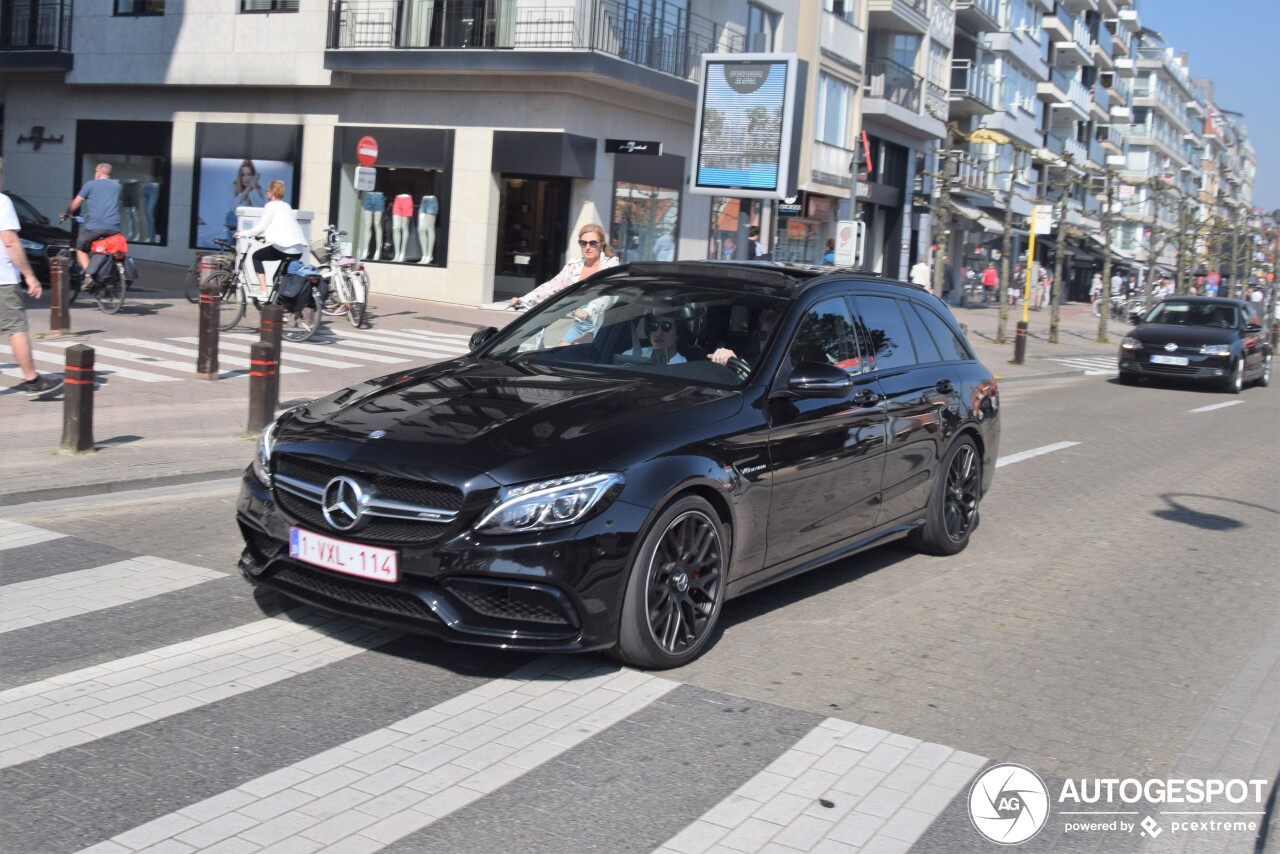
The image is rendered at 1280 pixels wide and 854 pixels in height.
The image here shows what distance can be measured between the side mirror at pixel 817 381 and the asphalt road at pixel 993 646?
1099 mm

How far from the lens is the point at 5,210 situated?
35.9ft

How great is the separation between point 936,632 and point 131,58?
31.0 metres

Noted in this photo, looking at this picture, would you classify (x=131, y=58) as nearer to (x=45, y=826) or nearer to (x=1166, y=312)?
(x=1166, y=312)

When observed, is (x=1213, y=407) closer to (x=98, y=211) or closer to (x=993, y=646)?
(x=993, y=646)

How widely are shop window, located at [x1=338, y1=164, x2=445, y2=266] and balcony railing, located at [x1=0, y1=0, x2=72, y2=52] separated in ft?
30.7

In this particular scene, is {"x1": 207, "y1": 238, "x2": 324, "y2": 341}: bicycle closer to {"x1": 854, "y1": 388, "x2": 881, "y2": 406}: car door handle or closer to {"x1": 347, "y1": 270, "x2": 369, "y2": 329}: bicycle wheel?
{"x1": 347, "y1": 270, "x2": 369, "y2": 329}: bicycle wheel

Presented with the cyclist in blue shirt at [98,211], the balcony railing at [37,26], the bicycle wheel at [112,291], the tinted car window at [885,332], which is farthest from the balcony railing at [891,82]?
the tinted car window at [885,332]

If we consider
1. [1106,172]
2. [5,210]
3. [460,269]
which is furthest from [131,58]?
[1106,172]

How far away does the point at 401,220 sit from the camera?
29.0 meters

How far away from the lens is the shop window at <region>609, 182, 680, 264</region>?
96.4 feet

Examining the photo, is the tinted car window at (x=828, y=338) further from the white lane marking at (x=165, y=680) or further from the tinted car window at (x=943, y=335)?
the white lane marking at (x=165, y=680)

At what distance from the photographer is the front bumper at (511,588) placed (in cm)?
484

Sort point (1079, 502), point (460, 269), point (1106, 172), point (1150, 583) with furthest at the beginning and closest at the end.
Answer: point (1106, 172) < point (460, 269) < point (1079, 502) < point (1150, 583)

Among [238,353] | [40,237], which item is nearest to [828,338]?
[238,353]
